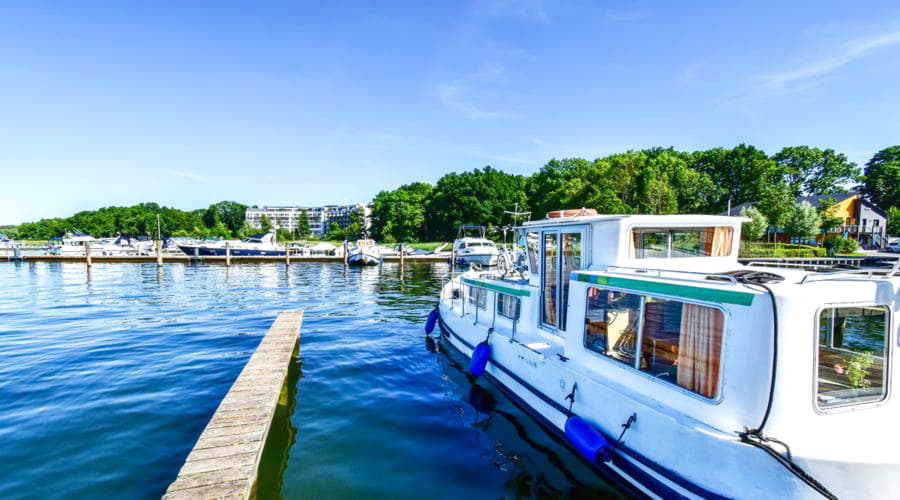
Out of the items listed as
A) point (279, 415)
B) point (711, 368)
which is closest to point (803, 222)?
point (711, 368)

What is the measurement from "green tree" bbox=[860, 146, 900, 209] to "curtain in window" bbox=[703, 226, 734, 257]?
94.5 meters

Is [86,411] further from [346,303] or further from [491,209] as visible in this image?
[491,209]

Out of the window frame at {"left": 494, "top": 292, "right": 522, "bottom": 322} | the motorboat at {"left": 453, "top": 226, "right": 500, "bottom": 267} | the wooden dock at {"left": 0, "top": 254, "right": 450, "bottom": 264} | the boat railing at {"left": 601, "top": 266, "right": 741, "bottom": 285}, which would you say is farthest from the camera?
the wooden dock at {"left": 0, "top": 254, "right": 450, "bottom": 264}

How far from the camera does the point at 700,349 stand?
17.3ft

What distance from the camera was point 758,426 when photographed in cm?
448

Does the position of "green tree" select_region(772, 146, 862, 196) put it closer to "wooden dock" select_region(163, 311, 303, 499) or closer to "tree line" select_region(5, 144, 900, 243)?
"tree line" select_region(5, 144, 900, 243)

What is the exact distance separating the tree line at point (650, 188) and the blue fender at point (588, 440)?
45.3 m

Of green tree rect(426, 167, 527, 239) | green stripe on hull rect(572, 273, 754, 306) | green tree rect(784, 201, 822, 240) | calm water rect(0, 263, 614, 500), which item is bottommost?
calm water rect(0, 263, 614, 500)

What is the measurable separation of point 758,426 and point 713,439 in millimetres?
474

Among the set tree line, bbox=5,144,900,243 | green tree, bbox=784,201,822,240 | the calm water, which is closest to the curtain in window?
the calm water

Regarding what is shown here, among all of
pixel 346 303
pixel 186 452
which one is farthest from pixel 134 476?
pixel 346 303

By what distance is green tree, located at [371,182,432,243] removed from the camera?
95.8 meters

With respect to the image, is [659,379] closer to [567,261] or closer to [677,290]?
[677,290]

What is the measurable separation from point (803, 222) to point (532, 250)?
54.3 m
